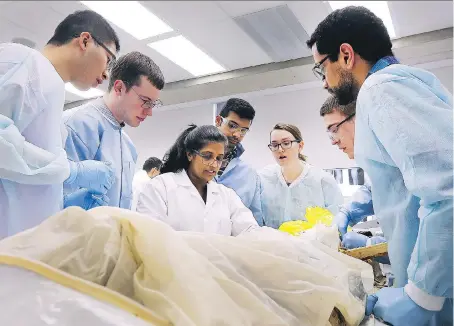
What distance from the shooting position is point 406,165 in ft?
2.79

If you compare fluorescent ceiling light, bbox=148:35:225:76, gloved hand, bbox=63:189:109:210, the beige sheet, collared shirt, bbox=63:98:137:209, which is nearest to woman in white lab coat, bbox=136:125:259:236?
collared shirt, bbox=63:98:137:209

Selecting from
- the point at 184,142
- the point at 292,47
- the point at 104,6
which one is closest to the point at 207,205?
the point at 184,142

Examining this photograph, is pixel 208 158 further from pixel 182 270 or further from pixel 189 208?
pixel 182 270

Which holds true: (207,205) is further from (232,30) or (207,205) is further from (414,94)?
(232,30)

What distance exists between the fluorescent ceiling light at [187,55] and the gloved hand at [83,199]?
2767 mm

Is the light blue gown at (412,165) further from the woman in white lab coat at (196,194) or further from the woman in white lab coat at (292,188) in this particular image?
the woman in white lab coat at (292,188)

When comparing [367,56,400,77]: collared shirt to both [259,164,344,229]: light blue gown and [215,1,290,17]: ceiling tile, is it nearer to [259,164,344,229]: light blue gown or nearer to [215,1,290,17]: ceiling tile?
[259,164,344,229]: light blue gown

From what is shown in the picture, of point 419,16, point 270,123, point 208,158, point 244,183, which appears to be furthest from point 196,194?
point 270,123

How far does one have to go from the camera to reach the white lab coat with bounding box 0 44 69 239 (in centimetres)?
106

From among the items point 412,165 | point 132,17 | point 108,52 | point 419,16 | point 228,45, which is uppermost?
point 132,17

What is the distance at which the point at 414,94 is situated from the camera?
0.89m

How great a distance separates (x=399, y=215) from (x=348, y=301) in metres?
0.34

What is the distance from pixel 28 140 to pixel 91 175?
1.15ft

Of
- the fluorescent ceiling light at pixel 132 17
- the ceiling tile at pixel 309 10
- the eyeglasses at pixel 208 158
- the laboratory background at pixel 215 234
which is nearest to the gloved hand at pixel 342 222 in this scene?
the laboratory background at pixel 215 234
